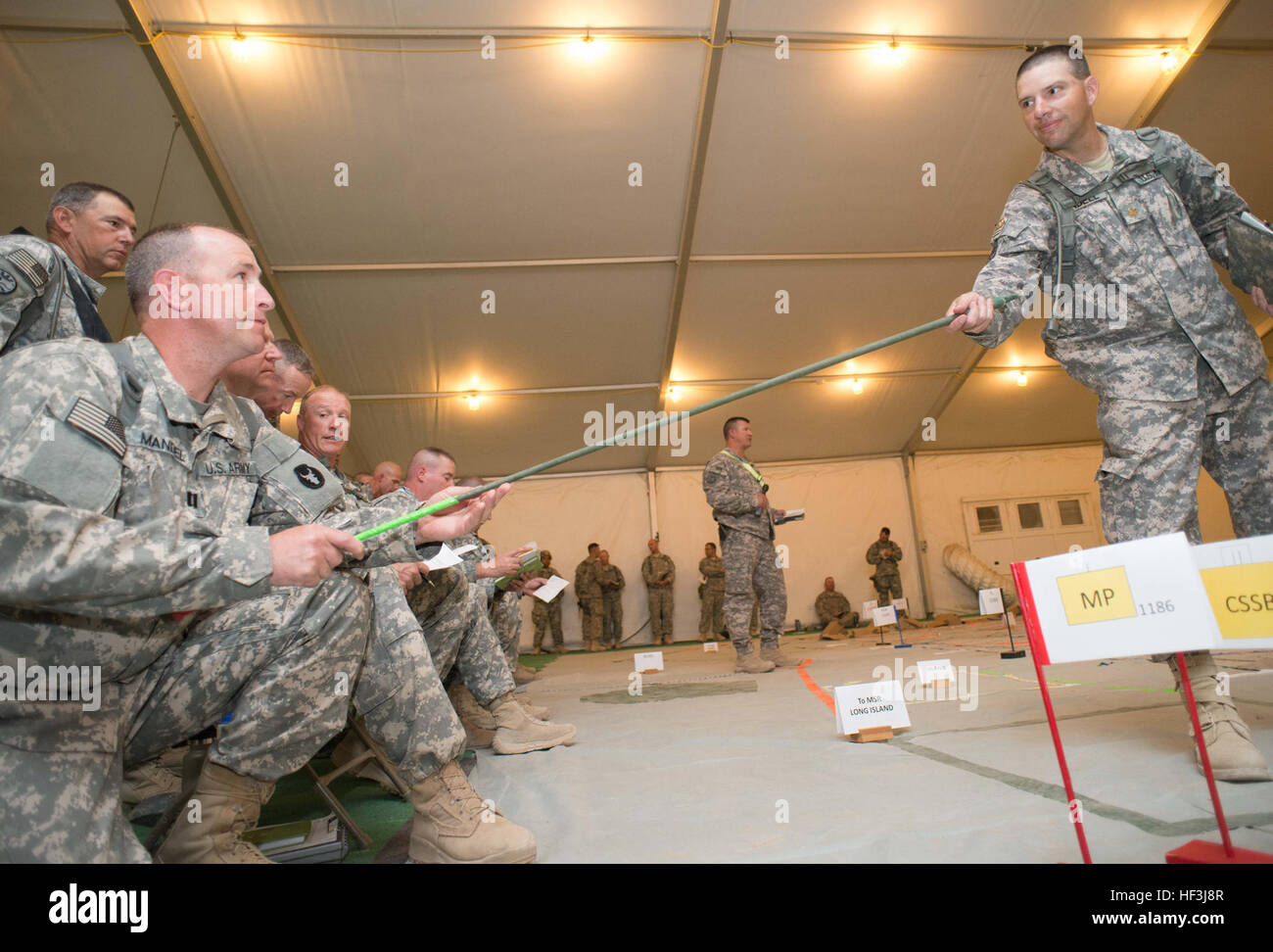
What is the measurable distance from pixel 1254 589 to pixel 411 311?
283 inches

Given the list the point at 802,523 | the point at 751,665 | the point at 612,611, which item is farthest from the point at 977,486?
the point at 751,665

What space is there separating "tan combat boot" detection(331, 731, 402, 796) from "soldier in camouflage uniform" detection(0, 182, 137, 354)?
130 centimetres

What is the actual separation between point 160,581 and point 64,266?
4.24 ft

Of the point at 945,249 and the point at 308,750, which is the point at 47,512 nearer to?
the point at 308,750

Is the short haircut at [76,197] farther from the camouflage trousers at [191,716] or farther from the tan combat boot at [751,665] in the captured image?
the tan combat boot at [751,665]

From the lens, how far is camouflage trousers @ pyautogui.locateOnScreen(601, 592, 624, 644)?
10203 millimetres

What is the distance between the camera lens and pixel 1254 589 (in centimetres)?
102

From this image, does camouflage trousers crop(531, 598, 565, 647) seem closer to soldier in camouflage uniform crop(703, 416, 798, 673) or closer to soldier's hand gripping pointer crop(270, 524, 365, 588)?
soldier in camouflage uniform crop(703, 416, 798, 673)

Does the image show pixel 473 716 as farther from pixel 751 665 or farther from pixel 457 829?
pixel 751 665

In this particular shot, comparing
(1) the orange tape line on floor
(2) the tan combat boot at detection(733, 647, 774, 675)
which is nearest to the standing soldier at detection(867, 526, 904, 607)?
(2) the tan combat boot at detection(733, 647, 774, 675)

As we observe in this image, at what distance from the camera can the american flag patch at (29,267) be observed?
1.55m

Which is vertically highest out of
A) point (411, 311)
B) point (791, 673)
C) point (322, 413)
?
point (411, 311)

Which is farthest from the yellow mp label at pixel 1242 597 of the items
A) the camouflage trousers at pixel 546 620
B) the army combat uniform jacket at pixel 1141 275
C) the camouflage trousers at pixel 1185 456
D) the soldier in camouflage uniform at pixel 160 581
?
the camouflage trousers at pixel 546 620
